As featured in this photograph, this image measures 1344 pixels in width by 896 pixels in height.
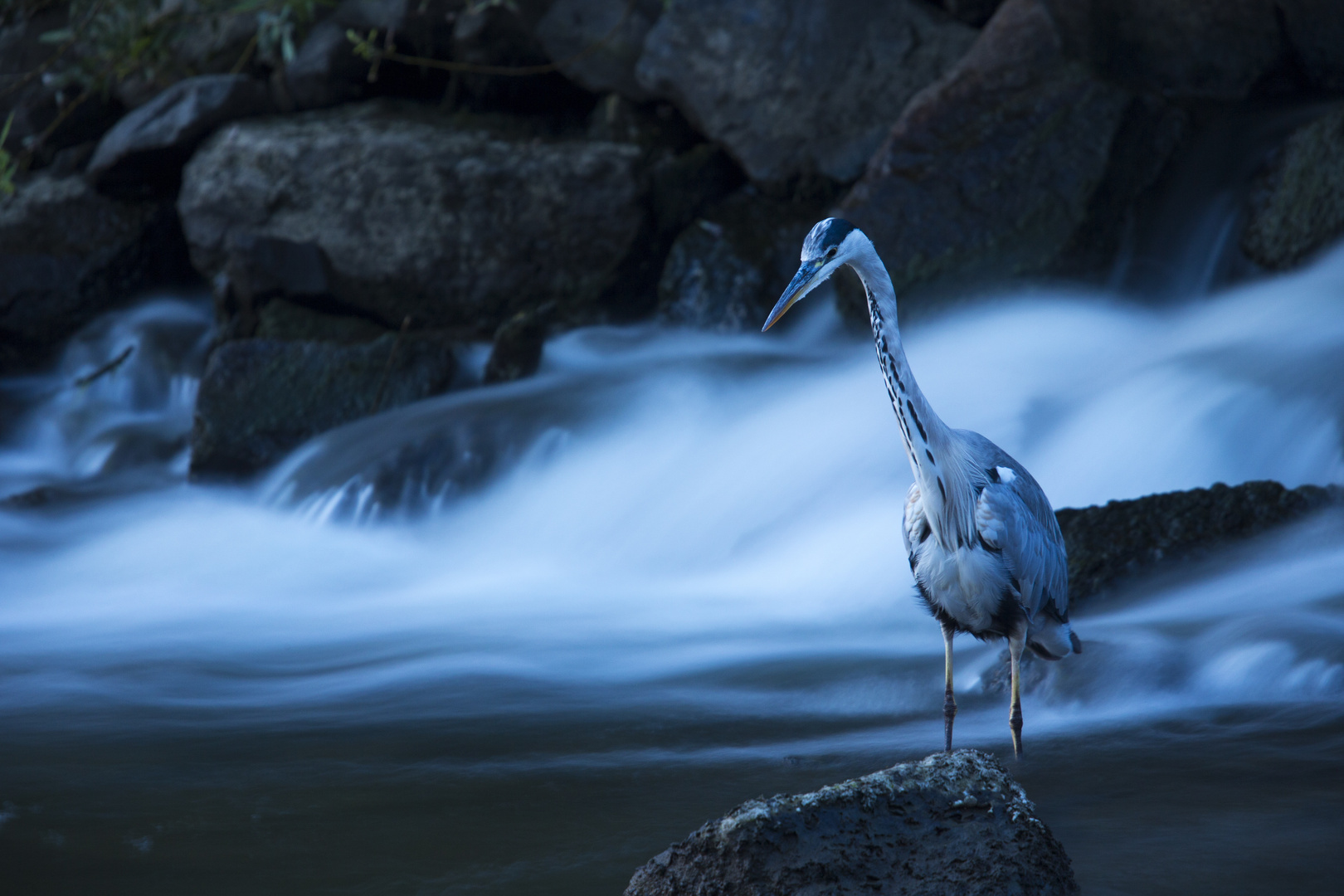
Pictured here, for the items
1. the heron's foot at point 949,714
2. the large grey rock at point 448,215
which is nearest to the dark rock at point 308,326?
the large grey rock at point 448,215

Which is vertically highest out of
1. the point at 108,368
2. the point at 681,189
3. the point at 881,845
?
the point at 681,189

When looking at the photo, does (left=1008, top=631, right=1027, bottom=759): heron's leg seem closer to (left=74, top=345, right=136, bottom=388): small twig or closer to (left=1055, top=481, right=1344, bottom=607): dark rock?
(left=1055, top=481, right=1344, bottom=607): dark rock

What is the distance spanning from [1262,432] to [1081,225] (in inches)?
78.0

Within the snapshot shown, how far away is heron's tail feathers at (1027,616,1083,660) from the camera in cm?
307

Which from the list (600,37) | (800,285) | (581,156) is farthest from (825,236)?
(600,37)

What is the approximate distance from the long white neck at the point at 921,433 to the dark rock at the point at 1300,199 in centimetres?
411

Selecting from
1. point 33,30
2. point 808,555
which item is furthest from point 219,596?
point 33,30

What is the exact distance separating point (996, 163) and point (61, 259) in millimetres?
6608

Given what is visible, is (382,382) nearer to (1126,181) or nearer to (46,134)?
(46,134)

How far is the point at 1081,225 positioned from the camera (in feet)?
21.4

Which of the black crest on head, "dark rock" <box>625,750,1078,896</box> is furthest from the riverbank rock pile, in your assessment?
"dark rock" <box>625,750,1078,896</box>

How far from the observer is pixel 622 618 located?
16.4ft

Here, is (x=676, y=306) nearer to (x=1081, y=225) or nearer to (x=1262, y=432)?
(x=1081, y=225)

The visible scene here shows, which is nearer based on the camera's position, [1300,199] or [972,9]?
[1300,199]
